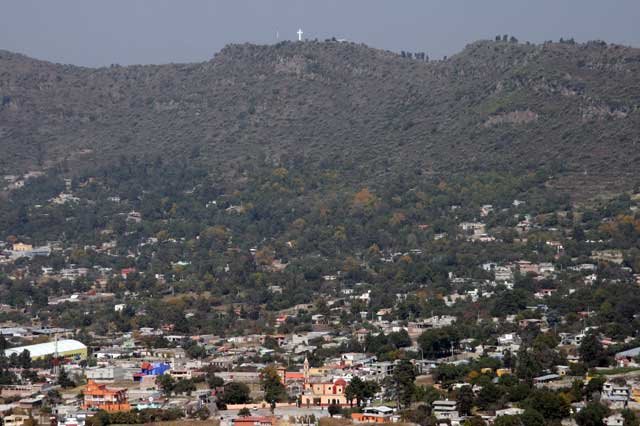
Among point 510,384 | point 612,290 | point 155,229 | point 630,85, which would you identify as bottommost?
point 510,384

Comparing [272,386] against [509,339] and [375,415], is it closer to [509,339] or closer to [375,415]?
[375,415]

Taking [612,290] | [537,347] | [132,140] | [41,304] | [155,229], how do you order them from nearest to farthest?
1. [537,347]
2. [612,290]
3. [41,304]
4. [155,229]
5. [132,140]

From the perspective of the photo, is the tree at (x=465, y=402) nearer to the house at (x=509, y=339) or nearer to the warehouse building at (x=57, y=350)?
the house at (x=509, y=339)

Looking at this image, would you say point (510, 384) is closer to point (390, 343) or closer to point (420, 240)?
point (390, 343)

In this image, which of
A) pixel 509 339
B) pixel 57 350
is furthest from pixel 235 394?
pixel 57 350

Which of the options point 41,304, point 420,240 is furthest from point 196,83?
point 41,304

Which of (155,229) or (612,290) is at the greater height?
(155,229)

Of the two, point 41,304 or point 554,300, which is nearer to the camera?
point 554,300
